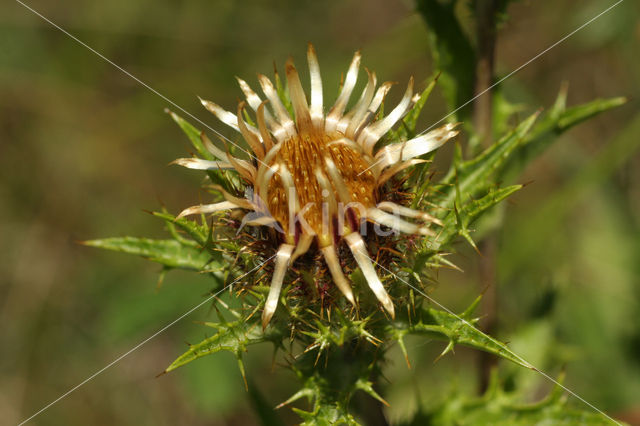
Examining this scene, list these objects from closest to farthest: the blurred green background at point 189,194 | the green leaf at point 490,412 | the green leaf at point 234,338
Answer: the green leaf at point 234,338
the green leaf at point 490,412
the blurred green background at point 189,194

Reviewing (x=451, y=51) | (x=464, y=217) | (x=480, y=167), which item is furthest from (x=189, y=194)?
(x=464, y=217)

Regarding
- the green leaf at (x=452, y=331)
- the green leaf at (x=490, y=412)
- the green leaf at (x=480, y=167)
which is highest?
the green leaf at (x=480, y=167)

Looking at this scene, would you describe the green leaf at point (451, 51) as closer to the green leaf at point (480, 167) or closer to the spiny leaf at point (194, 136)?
the green leaf at point (480, 167)

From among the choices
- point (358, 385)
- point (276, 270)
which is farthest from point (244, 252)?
point (358, 385)

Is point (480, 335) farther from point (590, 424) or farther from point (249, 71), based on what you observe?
point (249, 71)

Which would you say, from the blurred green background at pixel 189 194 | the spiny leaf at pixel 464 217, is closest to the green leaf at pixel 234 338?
the spiny leaf at pixel 464 217

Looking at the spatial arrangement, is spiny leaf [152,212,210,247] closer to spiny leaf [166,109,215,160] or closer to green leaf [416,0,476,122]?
spiny leaf [166,109,215,160]

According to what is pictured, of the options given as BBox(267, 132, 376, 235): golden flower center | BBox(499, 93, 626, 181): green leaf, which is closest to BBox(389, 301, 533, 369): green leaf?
BBox(267, 132, 376, 235): golden flower center
